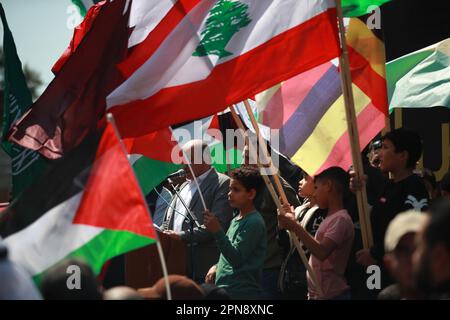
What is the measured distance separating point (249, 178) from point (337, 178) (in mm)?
629

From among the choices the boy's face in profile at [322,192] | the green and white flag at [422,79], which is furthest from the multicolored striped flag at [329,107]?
the green and white flag at [422,79]

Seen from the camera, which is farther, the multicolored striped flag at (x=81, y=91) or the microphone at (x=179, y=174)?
the microphone at (x=179, y=174)

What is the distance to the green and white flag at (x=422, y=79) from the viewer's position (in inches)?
307

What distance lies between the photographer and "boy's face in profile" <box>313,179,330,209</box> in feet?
20.7

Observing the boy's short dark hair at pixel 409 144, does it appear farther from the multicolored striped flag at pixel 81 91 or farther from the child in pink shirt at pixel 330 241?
the multicolored striped flag at pixel 81 91

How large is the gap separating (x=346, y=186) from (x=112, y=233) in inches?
81.2

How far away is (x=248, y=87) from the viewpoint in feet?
20.4

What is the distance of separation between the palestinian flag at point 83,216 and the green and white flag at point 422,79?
3.59 metres

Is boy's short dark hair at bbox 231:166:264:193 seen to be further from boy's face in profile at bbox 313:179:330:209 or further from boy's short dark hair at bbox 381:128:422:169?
boy's short dark hair at bbox 381:128:422:169

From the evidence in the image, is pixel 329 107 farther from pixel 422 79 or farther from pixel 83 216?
pixel 83 216

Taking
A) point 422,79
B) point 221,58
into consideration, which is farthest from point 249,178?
point 422,79

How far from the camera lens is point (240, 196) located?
661 centimetres
